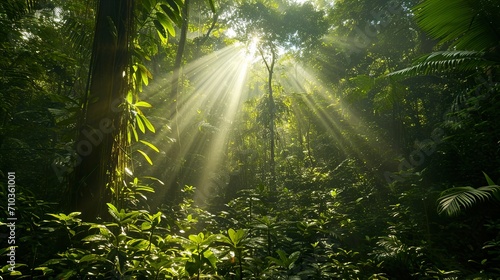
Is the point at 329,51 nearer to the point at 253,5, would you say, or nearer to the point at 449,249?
the point at 253,5

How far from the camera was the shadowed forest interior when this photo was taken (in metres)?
1.93

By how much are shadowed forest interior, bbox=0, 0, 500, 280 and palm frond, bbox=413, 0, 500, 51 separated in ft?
0.07

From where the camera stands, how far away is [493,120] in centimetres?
466

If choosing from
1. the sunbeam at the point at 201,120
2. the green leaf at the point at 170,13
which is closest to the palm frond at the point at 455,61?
the green leaf at the point at 170,13

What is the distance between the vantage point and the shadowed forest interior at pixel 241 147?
193 cm

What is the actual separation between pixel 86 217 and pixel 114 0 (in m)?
1.50

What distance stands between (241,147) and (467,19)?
34.8 ft

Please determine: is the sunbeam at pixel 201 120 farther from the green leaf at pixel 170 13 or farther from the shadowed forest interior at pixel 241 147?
the green leaf at pixel 170 13

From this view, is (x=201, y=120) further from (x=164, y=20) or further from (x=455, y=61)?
(x=164, y=20)

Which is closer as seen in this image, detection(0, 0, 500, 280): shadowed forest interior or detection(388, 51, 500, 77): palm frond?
detection(0, 0, 500, 280): shadowed forest interior

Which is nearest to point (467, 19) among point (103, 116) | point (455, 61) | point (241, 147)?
point (455, 61)

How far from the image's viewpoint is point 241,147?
13.7 meters

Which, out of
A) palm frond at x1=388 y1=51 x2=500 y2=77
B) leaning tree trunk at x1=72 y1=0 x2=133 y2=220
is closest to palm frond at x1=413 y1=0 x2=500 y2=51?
palm frond at x1=388 y1=51 x2=500 y2=77

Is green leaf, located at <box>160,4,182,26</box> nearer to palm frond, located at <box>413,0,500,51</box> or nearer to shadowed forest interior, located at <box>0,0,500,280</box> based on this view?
shadowed forest interior, located at <box>0,0,500,280</box>
